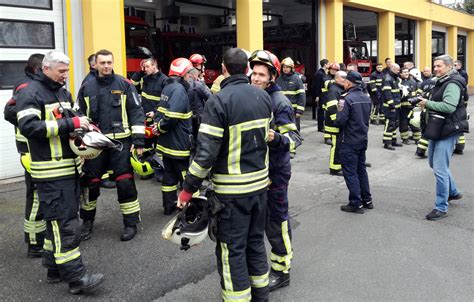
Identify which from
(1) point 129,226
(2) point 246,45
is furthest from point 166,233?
(2) point 246,45

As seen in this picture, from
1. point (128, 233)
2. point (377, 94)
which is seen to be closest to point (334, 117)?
point (128, 233)

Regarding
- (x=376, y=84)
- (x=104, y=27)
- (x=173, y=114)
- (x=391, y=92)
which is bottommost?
(x=173, y=114)

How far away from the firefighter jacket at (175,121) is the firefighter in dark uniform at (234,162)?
2.44 m

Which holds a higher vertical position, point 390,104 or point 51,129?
point 390,104

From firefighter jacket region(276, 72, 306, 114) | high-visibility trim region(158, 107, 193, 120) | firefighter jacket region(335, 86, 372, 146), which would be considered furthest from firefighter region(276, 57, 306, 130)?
high-visibility trim region(158, 107, 193, 120)

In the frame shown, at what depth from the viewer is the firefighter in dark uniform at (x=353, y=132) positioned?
19.5ft

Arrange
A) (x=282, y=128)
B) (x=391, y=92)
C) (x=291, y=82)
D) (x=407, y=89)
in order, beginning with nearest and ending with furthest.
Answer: (x=282, y=128)
(x=291, y=82)
(x=391, y=92)
(x=407, y=89)

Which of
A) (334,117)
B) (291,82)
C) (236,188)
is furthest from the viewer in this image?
(291,82)

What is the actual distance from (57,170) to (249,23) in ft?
30.1

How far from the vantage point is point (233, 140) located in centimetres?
312

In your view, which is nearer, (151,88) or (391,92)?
(151,88)

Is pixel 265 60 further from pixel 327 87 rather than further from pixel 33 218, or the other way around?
pixel 327 87

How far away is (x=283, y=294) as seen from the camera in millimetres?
3781

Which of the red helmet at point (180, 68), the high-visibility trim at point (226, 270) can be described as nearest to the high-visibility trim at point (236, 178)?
the high-visibility trim at point (226, 270)
